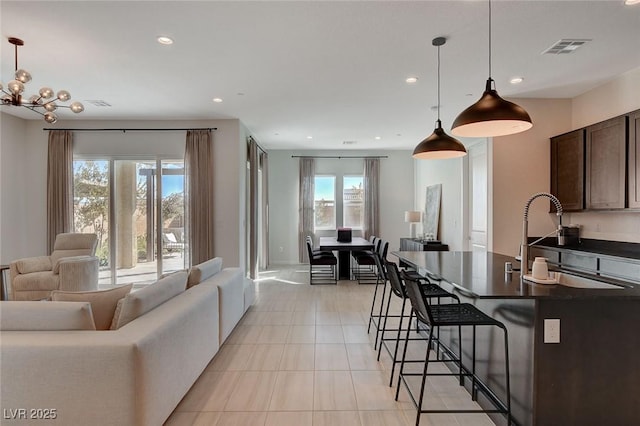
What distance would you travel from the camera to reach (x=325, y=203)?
8.83 metres

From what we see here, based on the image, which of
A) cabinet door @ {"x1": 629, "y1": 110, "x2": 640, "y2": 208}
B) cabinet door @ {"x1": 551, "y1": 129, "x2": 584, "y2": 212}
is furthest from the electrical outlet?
cabinet door @ {"x1": 551, "y1": 129, "x2": 584, "y2": 212}

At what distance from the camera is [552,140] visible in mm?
4582

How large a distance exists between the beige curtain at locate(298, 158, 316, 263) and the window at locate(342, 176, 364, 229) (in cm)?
93

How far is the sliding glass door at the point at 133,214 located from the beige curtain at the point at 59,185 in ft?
0.41

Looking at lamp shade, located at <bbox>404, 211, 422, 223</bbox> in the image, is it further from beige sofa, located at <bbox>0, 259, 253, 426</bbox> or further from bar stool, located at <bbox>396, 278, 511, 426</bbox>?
beige sofa, located at <bbox>0, 259, 253, 426</bbox>

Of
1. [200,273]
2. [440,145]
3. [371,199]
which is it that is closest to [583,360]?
[440,145]

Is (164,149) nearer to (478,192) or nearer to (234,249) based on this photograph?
(234,249)

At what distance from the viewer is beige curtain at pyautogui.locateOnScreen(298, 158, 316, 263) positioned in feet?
27.9

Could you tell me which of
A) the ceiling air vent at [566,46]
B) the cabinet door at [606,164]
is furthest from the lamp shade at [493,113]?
the cabinet door at [606,164]

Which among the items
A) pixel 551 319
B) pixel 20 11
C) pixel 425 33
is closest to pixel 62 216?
pixel 20 11

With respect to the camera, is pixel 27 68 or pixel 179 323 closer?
pixel 179 323

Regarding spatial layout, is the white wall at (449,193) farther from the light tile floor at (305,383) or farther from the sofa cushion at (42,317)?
Answer: the sofa cushion at (42,317)

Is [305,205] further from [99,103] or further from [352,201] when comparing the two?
[99,103]

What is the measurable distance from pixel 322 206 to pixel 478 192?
3.97 m
